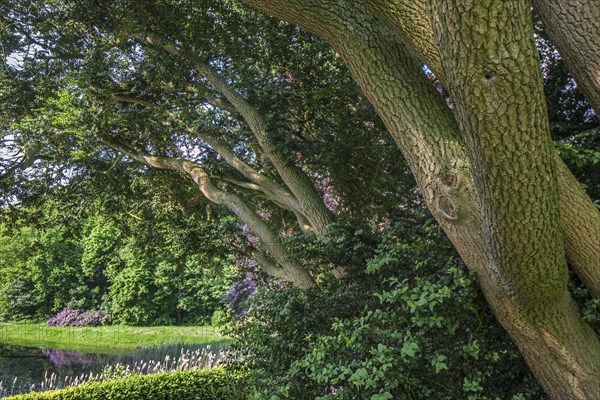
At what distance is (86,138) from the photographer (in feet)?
17.0

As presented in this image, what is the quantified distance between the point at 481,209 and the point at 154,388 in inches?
278

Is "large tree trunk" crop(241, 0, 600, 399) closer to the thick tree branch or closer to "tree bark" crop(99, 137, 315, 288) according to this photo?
"tree bark" crop(99, 137, 315, 288)

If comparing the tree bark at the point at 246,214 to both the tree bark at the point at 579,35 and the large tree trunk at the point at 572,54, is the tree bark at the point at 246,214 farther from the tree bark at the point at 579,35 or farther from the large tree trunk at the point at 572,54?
the tree bark at the point at 579,35

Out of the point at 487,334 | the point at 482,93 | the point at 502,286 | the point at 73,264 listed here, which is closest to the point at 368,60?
the point at 482,93

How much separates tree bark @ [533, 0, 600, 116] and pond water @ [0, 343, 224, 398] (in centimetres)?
930

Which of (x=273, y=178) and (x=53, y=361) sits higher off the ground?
(x=273, y=178)

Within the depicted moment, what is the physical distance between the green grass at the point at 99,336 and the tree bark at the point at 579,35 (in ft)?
61.4

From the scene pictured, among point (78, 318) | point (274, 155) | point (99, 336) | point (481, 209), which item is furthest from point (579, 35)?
point (78, 318)

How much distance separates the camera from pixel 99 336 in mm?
22438

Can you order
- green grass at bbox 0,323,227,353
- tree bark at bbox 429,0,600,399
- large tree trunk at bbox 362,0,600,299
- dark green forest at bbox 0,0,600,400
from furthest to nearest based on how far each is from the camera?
green grass at bbox 0,323,227,353 < dark green forest at bbox 0,0,600,400 < large tree trunk at bbox 362,0,600,299 < tree bark at bbox 429,0,600,399

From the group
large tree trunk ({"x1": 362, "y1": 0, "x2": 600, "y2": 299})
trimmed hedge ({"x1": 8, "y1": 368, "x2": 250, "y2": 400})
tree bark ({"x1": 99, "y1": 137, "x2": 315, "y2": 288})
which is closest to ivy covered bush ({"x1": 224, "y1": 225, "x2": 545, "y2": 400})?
large tree trunk ({"x1": 362, "y1": 0, "x2": 600, "y2": 299})

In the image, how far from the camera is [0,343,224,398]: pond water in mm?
10952

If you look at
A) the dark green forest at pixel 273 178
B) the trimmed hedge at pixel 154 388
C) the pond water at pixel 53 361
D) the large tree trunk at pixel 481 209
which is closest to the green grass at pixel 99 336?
the pond water at pixel 53 361

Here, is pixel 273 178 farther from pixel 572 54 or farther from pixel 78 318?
pixel 78 318
